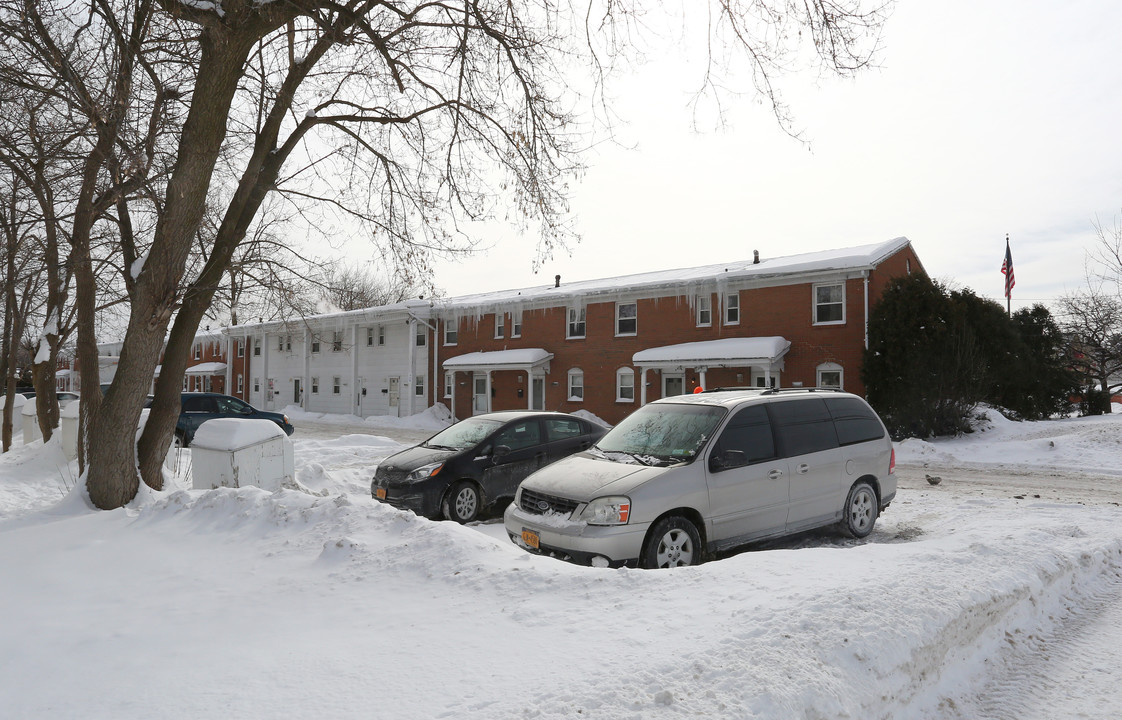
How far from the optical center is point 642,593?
4410 millimetres

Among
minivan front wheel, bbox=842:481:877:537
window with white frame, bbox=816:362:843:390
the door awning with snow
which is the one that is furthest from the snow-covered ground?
window with white frame, bbox=816:362:843:390

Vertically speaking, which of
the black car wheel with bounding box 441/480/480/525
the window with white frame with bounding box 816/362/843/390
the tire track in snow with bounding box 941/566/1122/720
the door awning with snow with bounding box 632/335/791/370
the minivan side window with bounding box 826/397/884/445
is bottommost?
the tire track in snow with bounding box 941/566/1122/720

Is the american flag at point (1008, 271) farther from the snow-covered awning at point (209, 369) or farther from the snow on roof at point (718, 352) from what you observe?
the snow-covered awning at point (209, 369)

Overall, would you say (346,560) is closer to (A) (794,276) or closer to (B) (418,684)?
(B) (418,684)

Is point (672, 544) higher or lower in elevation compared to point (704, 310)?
lower

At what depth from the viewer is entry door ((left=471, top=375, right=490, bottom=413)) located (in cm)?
3288

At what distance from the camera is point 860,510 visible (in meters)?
7.66

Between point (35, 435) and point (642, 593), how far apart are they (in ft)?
68.2

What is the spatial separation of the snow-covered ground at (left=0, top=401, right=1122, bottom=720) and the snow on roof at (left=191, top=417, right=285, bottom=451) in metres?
1.70

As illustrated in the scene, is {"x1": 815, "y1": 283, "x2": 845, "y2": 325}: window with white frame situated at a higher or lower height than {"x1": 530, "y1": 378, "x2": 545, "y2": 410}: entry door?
higher

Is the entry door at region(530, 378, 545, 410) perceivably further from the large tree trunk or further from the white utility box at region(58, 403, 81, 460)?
the large tree trunk

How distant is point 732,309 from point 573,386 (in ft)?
25.5

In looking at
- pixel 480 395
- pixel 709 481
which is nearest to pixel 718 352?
pixel 480 395

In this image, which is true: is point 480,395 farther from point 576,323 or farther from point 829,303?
point 829,303
